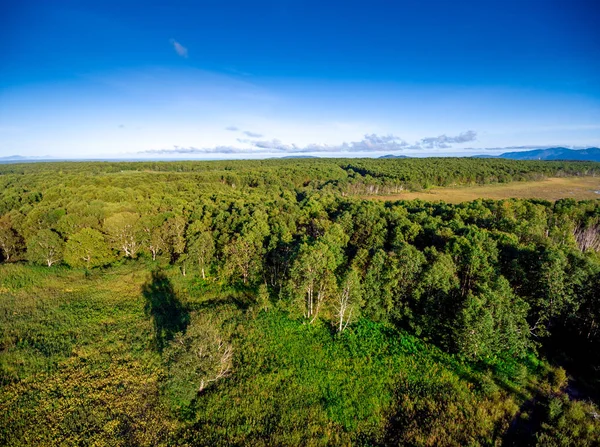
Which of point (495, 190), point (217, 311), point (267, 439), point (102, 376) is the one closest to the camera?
point (267, 439)

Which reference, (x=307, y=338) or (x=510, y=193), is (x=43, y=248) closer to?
(x=307, y=338)

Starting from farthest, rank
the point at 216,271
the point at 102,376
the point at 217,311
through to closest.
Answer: the point at 216,271 → the point at 217,311 → the point at 102,376

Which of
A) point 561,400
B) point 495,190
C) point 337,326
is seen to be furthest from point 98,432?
point 495,190

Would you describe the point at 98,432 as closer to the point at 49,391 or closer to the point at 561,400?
the point at 49,391

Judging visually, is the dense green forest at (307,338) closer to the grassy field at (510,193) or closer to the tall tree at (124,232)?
the tall tree at (124,232)

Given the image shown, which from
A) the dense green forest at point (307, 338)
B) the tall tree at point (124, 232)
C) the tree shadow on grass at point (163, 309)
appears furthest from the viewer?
the tall tree at point (124, 232)

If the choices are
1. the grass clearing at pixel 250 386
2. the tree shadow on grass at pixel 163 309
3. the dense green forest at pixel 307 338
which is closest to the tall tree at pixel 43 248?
the dense green forest at pixel 307 338

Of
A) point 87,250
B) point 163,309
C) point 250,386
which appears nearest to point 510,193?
point 250,386
